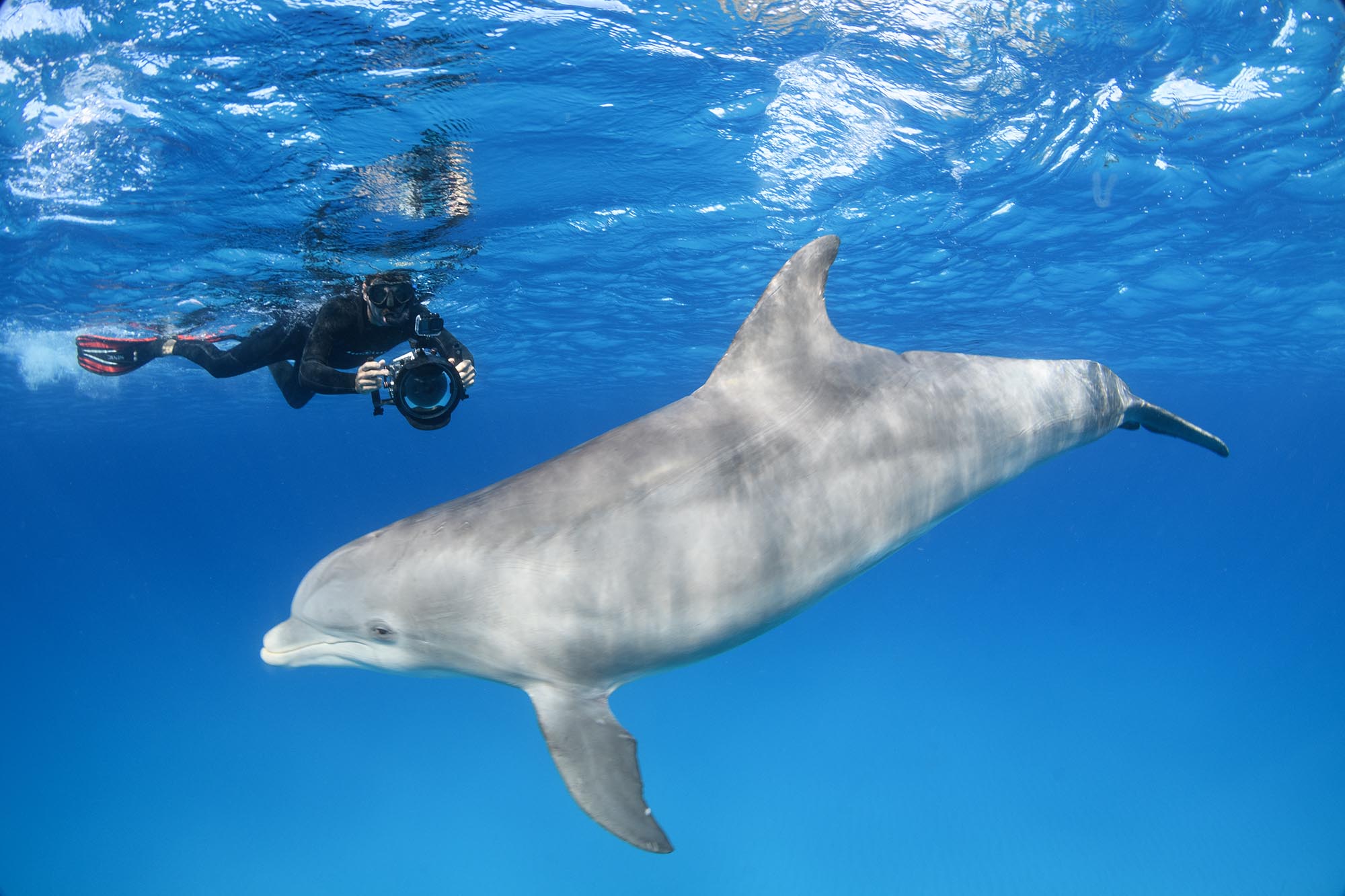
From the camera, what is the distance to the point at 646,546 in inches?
131

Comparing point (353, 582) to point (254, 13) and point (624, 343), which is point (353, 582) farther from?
point (624, 343)

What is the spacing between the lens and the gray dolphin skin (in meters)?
3.34

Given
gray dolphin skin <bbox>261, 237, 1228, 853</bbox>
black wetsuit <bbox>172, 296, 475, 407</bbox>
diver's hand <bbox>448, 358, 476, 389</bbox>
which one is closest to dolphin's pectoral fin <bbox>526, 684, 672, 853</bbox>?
gray dolphin skin <bbox>261, 237, 1228, 853</bbox>

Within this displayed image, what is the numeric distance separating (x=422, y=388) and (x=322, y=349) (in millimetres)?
2896

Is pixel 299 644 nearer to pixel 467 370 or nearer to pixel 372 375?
pixel 372 375

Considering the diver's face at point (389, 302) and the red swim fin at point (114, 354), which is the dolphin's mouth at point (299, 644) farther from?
the red swim fin at point (114, 354)

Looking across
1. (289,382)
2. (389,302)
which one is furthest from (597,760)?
(289,382)

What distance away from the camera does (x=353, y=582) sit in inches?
136

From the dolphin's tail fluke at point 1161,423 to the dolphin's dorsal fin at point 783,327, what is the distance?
3.00 metres

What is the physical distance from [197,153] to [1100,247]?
Answer: 15.4m

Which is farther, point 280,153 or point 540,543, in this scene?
point 280,153

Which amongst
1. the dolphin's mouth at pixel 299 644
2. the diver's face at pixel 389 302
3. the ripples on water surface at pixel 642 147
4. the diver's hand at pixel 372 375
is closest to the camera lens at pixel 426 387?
the diver's hand at pixel 372 375

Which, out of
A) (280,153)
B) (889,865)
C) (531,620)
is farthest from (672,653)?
(889,865)

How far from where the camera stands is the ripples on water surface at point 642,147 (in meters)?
6.74
